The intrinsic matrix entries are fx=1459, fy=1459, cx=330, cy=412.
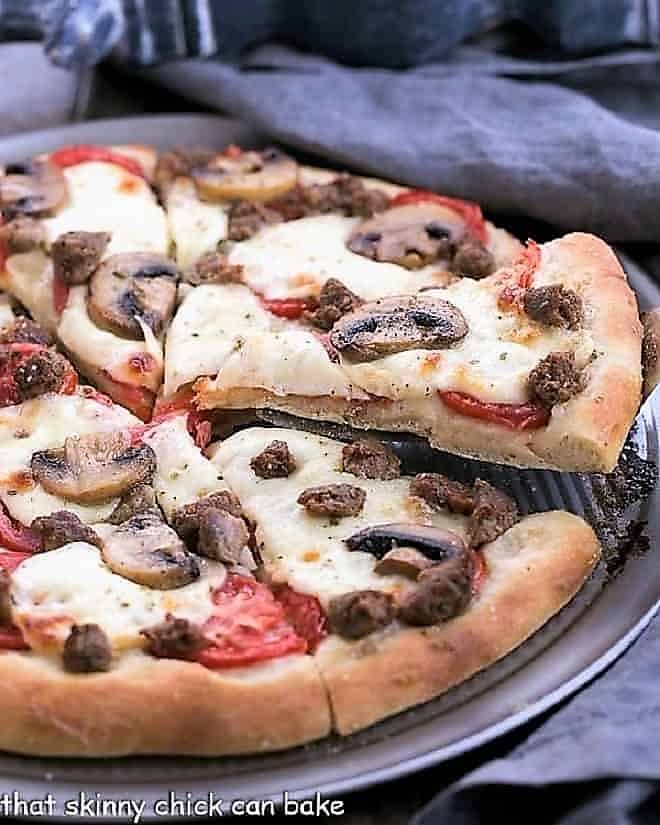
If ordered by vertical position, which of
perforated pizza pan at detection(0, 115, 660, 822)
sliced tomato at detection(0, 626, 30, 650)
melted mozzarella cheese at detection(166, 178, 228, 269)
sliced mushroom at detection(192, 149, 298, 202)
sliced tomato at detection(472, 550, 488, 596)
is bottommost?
perforated pizza pan at detection(0, 115, 660, 822)

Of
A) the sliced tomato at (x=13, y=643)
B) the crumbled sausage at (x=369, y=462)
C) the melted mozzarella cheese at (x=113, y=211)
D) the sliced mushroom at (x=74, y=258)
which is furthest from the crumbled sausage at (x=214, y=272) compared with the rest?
the sliced tomato at (x=13, y=643)

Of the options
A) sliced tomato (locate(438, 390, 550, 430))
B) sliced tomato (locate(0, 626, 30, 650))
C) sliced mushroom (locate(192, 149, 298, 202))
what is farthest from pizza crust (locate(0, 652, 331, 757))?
sliced mushroom (locate(192, 149, 298, 202))

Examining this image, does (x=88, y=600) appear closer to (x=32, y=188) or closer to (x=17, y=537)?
(x=17, y=537)

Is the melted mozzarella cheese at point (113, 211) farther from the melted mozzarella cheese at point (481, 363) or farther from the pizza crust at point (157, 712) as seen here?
the pizza crust at point (157, 712)

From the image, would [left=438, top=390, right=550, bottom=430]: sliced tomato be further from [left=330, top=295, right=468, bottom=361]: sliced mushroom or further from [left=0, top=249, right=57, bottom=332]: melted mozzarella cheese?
[left=0, top=249, right=57, bottom=332]: melted mozzarella cheese

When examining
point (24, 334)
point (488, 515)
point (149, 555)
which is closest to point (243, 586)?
point (149, 555)

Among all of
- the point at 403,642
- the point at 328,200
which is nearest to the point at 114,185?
the point at 328,200
